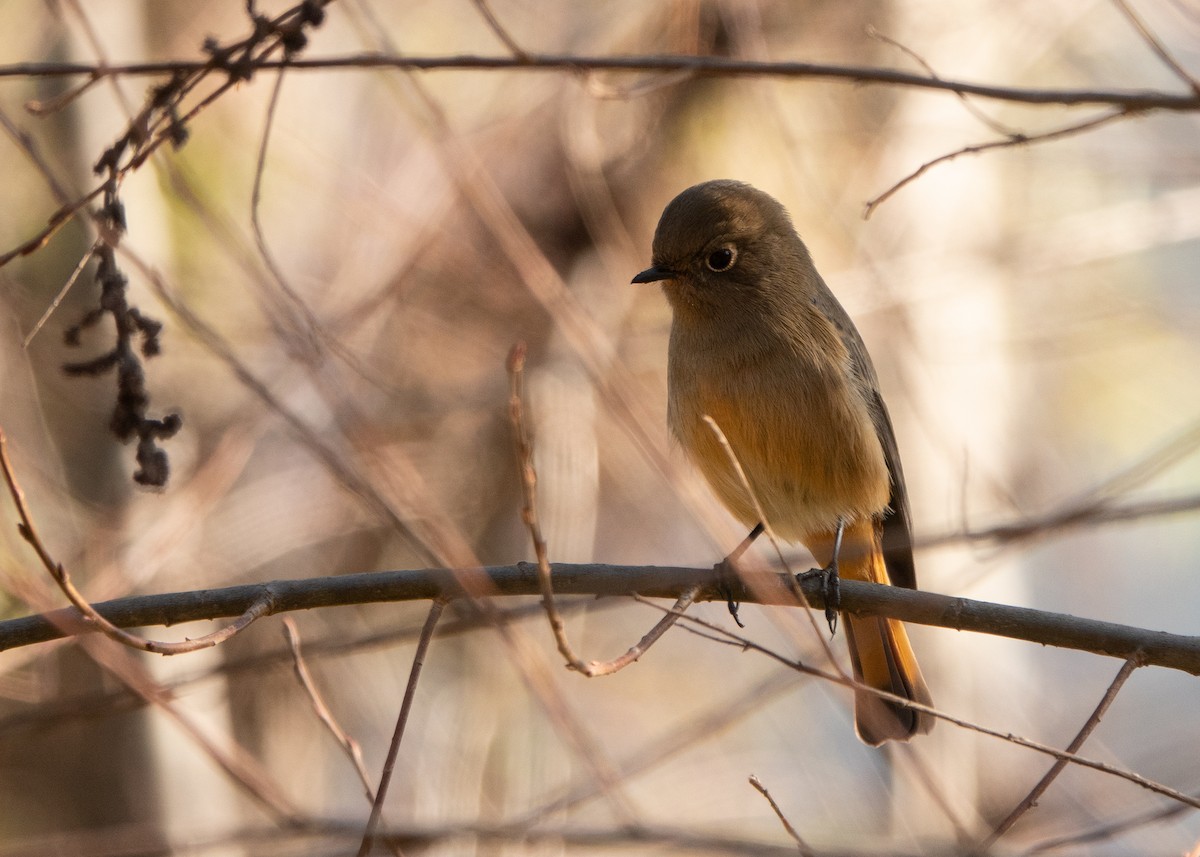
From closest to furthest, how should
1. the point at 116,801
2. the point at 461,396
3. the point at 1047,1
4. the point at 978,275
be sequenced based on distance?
the point at 116,801 → the point at 978,275 → the point at 1047,1 → the point at 461,396

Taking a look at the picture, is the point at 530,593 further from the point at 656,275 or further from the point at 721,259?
the point at 721,259

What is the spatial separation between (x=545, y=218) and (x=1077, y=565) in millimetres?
5208

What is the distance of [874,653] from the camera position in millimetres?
5203

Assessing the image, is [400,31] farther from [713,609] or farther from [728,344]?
[728,344]

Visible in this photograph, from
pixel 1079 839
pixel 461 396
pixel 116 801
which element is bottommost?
pixel 1079 839

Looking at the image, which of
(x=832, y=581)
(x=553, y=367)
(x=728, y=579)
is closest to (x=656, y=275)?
(x=728, y=579)

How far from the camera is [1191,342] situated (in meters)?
8.70

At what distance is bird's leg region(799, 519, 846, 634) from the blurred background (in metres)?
1.50

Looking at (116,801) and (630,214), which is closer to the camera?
(116,801)

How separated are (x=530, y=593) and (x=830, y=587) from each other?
1.23m

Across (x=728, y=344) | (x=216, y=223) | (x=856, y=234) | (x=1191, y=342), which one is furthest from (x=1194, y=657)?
(x=1191, y=342)

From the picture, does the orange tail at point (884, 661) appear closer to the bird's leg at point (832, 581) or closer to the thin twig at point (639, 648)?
the bird's leg at point (832, 581)

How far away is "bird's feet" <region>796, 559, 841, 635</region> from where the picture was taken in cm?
382

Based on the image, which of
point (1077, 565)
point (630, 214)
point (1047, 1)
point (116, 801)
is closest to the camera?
point (116, 801)
